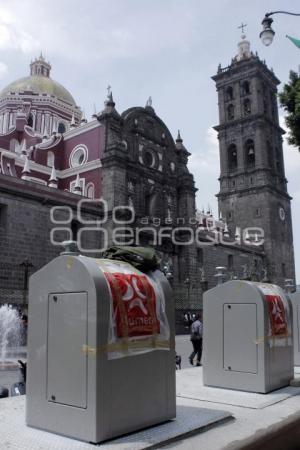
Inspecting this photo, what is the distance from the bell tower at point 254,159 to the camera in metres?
41.0

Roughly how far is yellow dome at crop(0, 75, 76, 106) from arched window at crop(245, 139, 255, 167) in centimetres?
1798

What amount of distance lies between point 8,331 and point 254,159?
1244 inches

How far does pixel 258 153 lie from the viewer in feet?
135

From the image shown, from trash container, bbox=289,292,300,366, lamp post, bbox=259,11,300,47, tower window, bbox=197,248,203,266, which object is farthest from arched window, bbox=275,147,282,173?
trash container, bbox=289,292,300,366

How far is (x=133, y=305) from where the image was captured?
11.5 feet

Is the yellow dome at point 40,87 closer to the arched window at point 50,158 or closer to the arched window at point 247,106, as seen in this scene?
the arched window at point 50,158

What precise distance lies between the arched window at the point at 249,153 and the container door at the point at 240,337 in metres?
38.3

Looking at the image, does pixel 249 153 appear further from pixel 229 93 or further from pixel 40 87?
pixel 40 87

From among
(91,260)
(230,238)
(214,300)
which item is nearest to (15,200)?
(214,300)

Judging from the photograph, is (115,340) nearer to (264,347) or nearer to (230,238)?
(264,347)

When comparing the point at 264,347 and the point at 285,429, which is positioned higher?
the point at 264,347

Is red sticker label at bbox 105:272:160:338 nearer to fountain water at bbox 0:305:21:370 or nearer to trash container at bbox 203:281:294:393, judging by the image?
trash container at bbox 203:281:294:393

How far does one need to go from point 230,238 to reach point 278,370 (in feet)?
108

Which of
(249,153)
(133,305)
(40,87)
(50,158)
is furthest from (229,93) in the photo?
(133,305)
